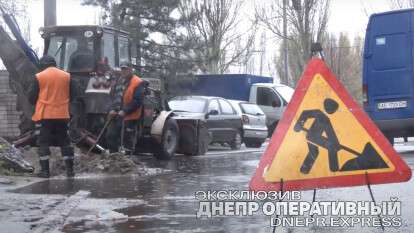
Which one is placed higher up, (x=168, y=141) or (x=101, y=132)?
(x=101, y=132)

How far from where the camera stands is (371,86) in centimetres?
1438

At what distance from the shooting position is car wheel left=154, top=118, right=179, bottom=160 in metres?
14.3

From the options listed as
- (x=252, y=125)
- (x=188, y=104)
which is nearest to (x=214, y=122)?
(x=188, y=104)

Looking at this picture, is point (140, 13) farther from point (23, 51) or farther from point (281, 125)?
point (281, 125)

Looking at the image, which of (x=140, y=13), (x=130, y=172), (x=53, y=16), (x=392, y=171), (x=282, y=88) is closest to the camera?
(x=392, y=171)

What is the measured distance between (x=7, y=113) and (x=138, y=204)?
9.92m

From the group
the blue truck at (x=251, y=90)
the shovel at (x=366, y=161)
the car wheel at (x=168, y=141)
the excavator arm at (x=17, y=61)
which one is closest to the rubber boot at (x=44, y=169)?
the excavator arm at (x=17, y=61)

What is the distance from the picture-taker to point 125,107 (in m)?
12.0

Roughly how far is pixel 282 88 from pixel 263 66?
42332mm

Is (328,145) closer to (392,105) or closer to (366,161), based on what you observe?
(366,161)

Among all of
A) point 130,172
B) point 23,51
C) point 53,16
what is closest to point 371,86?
point 130,172

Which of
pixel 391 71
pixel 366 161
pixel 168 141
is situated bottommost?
pixel 168 141

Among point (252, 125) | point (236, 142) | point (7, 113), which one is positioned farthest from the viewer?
point (252, 125)

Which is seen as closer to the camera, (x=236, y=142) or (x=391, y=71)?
(x=391, y=71)
